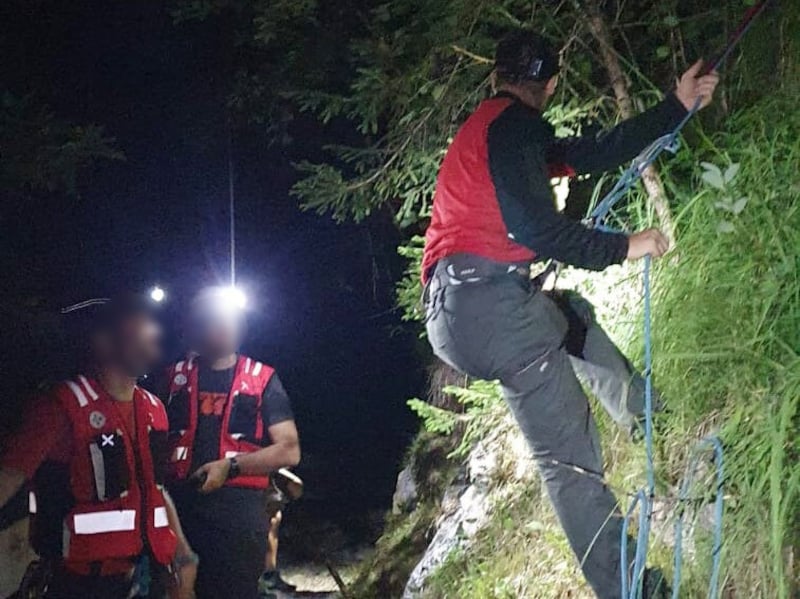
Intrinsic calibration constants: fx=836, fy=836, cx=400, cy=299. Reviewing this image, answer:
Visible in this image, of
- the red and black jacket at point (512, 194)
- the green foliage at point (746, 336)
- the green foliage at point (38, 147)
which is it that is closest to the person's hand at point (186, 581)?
Answer: the red and black jacket at point (512, 194)

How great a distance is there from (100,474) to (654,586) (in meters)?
2.22

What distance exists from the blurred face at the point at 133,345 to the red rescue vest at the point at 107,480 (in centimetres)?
12

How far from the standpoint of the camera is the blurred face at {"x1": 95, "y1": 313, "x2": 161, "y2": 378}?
11.8 feet

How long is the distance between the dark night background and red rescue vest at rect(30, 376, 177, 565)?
1.12 metres

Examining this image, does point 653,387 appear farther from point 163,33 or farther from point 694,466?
point 163,33

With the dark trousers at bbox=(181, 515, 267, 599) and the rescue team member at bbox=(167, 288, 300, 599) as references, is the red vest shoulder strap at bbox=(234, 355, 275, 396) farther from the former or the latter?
the dark trousers at bbox=(181, 515, 267, 599)

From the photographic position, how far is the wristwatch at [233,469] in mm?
3838

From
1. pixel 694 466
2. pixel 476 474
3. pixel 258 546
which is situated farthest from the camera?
pixel 476 474

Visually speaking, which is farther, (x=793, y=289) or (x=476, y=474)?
(x=476, y=474)

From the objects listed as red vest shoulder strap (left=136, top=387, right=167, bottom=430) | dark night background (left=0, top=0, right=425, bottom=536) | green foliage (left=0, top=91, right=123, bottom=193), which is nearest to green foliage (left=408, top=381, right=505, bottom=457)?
dark night background (left=0, top=0, right=425, bottom=536)

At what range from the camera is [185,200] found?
6699mm

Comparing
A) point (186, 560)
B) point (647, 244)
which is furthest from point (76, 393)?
point (647, 244)

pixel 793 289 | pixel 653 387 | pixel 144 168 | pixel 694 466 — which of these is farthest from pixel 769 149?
pixel 144 168

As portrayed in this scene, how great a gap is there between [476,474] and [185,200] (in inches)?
131
